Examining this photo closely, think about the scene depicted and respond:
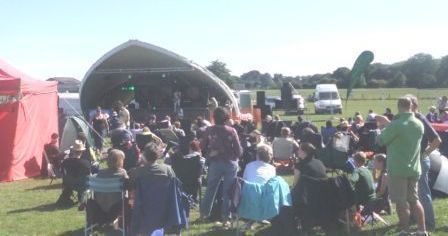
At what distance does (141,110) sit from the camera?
2830 cm

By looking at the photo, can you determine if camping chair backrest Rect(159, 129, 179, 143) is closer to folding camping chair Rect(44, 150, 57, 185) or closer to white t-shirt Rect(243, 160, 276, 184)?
folding camping chair Rect(44, 150, 57, 185)

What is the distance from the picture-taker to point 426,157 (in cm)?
643

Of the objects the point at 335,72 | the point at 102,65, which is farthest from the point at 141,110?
the point at 335,72

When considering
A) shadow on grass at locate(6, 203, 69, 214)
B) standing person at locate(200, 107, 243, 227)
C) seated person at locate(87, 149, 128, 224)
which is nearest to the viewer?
seated person at locate(87, 149, 128, 224)

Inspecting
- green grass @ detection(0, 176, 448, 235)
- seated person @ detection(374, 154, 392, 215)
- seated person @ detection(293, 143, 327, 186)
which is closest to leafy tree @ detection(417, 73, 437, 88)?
green grass @ detection(0, 176, 448, 235)

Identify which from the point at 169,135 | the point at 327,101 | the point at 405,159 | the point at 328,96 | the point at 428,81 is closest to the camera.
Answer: the point at 405,159

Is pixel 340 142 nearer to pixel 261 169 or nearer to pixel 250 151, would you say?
pixel 250 151

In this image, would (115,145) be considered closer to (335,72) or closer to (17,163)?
(17,163)

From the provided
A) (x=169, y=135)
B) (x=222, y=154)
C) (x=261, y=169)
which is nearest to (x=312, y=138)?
(x=169, y=135)

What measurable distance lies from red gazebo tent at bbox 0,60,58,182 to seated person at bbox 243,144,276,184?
21.9 feet

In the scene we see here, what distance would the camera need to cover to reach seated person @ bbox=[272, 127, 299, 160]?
11.4 meters

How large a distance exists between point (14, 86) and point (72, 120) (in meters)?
2.94

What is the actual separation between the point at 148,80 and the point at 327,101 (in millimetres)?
12724

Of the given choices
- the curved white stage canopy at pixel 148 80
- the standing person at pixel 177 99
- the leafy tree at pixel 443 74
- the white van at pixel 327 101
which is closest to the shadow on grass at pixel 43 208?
the curved white stage canopy at pixel 148 80
